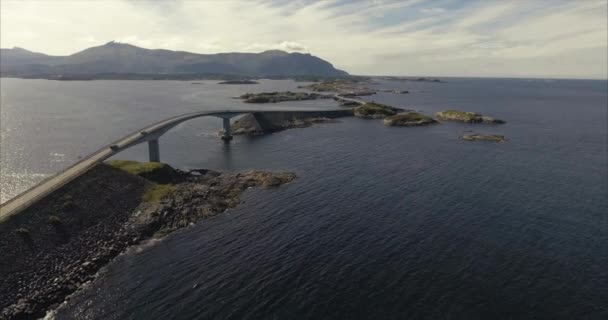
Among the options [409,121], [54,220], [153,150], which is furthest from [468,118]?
[54,220]

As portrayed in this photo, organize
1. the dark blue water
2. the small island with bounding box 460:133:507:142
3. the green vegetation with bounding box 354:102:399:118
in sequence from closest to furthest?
the dark blue water, the small island with bounding box 460:133:507:142, the green vegetation with bounding box 354:102:399:118

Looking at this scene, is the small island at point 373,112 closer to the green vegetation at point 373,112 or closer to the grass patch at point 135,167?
the green vegetation at point 373,112

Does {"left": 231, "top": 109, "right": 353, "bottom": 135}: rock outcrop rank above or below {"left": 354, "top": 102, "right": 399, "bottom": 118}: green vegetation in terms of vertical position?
below

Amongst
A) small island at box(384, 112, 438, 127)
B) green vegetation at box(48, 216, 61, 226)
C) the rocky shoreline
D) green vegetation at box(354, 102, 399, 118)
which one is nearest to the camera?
the rocky shoreline

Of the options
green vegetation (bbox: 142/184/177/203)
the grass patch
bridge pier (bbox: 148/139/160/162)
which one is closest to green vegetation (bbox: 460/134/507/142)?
bridge pier (bbox: 148/139/160/162)

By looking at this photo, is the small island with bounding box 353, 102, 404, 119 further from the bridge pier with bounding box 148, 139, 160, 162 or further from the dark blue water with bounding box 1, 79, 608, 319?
Answer: the bridge pier with bounding box 148, 139, 160, 162

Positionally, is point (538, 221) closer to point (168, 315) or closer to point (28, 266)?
point (168, 315)


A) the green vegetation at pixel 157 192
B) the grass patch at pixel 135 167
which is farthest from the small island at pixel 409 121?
the green vegetation at pixel 157 192

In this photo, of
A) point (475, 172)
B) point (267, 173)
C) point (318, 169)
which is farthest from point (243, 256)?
point (475, 172)
